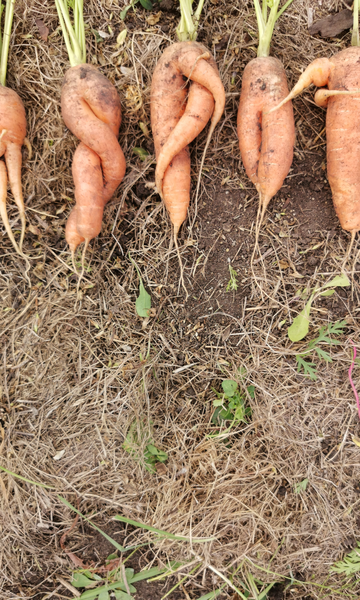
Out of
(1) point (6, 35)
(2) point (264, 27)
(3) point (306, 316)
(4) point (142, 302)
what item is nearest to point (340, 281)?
(3) point (306, 316)

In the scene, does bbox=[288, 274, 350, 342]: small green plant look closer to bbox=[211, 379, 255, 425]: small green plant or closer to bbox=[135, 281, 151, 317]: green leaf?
bbox=[211, 379, 255, 425]: small green plant

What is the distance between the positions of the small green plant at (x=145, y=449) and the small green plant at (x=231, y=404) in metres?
0.31

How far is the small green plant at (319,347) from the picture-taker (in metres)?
1.63

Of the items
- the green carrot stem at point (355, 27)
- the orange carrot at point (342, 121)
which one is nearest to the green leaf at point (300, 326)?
the orange carrot at point (342, 121)

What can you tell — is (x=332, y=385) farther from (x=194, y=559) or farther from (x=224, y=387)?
(x=194, y=559)

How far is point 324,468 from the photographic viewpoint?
5.44 feet

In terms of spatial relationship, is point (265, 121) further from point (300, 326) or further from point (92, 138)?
point (300, 326)

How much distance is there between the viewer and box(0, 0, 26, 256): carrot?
65.2 inches

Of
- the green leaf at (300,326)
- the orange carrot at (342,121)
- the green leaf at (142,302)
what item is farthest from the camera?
the green leaf at (142,302)

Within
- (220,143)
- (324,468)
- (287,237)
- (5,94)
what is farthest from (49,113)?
(324,468)

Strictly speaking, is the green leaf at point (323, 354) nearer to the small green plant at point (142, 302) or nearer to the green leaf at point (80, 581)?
the small green plant at point (142, 302)

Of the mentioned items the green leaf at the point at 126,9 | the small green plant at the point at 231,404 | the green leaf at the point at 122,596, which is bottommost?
the green leaf at the point at 122,596

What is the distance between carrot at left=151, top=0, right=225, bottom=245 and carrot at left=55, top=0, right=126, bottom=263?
0.68 feet

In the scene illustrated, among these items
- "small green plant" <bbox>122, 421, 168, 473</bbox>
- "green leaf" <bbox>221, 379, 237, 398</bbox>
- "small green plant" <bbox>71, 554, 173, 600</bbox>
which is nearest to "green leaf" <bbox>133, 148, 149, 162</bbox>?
"green leaf" <bbox>221, 379, 237, 398</bbox>
